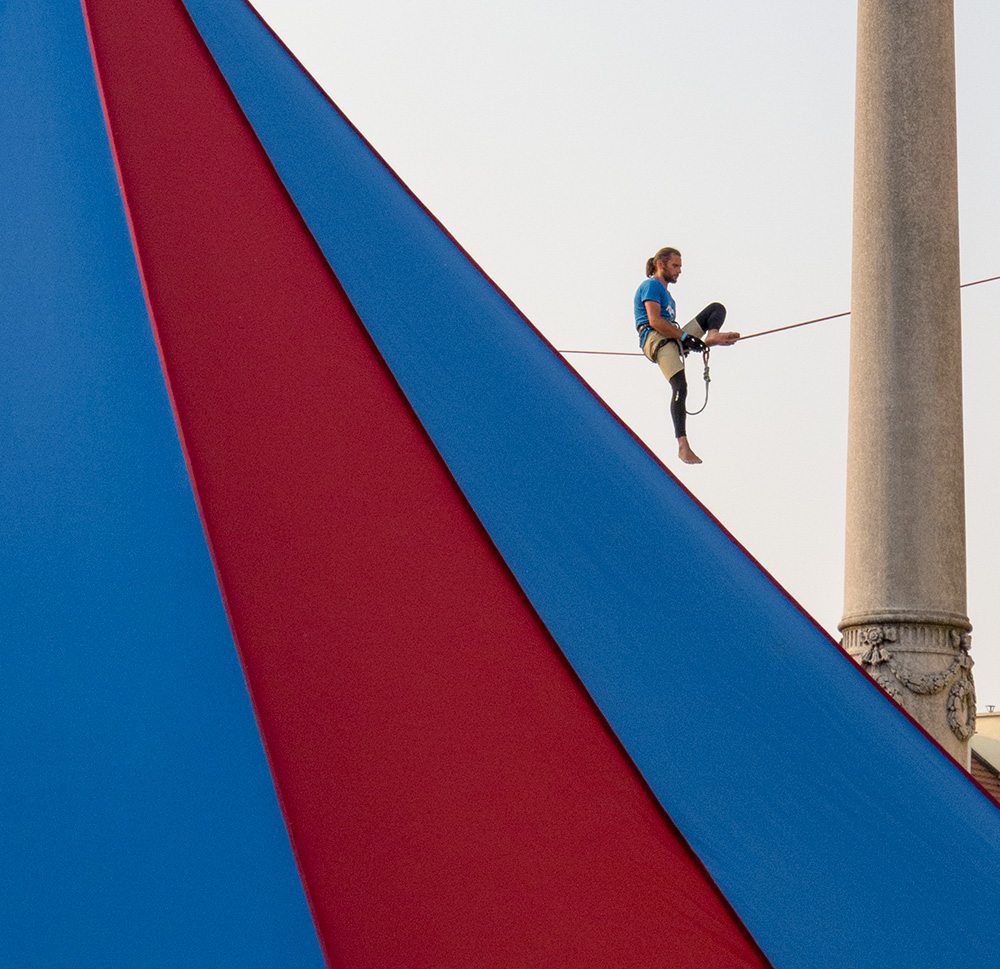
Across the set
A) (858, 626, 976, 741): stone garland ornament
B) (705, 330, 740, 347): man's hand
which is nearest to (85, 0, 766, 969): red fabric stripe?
(858, 626, 976, 741): stone garland ornament

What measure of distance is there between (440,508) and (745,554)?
48.1 inches

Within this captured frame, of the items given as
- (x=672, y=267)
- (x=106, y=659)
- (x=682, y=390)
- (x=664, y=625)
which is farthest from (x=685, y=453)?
(x=106, y=659)

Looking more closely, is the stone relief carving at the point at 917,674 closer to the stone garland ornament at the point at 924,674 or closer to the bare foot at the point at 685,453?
the stone garland ornament at the point at 924,674

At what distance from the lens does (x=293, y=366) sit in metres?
4.12

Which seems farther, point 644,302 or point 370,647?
point 644,302

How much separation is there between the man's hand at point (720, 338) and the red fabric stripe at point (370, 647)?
4.79 meters

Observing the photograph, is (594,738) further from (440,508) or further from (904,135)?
(904,135)

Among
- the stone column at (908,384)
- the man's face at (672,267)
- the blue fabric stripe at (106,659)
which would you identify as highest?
the man's face at (672,267)

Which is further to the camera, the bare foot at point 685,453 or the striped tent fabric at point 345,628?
the bare foot at point 685,453

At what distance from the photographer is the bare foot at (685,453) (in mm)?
9844

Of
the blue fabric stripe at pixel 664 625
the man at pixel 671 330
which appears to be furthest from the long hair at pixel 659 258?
the blue fabric stripe at pixel 664 625

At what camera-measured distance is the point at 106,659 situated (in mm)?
3203

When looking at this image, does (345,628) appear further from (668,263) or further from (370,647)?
(668,263)

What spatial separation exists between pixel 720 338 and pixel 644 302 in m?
0.56
